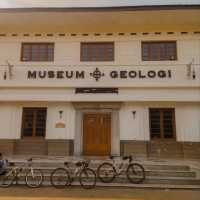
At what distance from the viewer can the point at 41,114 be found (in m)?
12.6

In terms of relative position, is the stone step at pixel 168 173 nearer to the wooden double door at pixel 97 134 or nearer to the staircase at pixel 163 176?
the staircase at pixel 163 176

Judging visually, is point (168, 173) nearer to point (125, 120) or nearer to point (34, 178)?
point (125, 120)

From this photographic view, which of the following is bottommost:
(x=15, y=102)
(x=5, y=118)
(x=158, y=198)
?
(x=158, y=198)

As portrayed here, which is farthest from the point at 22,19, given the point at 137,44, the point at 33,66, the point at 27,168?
the point at 27,168

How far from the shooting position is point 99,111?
484 inches

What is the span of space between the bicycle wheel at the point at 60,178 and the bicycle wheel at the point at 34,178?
0.45m

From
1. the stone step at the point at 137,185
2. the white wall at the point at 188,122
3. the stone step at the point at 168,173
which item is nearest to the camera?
the stone step at the point at 137,185

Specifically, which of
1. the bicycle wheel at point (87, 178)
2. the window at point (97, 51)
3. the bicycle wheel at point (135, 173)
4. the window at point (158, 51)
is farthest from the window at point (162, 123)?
the bicycle wheel at point (87, 178)

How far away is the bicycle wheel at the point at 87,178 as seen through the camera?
8.02 meters

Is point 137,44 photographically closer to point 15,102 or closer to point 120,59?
point 120,59

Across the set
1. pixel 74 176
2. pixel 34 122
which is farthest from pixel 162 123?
pixel 34 122

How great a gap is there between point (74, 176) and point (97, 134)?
417cm

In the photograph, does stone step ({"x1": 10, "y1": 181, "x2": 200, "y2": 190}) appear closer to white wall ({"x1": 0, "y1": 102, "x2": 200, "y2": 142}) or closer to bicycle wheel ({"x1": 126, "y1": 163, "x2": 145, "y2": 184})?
bicycle wheel ({"x1": 126, "y1": 163, "x2": 145, "y2": 184})

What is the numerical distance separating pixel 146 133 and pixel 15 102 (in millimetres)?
7052
